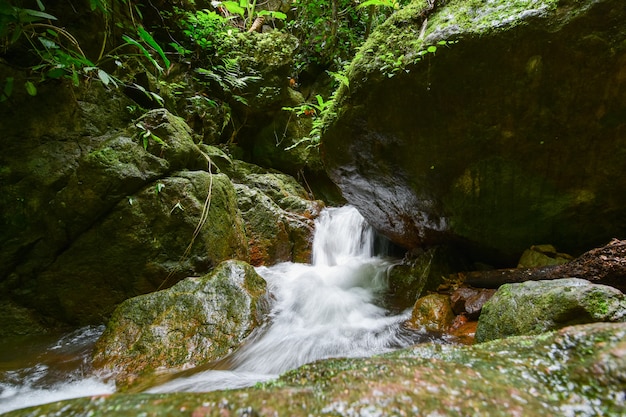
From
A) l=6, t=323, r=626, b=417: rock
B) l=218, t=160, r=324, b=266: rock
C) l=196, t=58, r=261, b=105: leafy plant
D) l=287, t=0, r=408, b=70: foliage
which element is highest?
l=287, t=0, r=408, b=70: foliage

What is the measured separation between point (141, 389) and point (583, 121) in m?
4.70

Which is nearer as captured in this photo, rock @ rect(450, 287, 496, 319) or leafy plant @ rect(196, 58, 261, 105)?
rock @ rect(450, 287, 496, 319)

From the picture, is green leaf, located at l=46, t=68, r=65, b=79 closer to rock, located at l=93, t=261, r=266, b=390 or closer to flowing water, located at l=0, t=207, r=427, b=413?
rock, located at l=93, t=261, r=266, b=390

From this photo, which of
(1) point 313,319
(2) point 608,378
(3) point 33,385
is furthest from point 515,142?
(3) point 33,385

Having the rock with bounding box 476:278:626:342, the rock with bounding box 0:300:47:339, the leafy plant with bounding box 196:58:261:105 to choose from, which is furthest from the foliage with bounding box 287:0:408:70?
the rock with bounding box 0:300:47:339

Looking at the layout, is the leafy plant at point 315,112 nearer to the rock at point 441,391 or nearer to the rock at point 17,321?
the rock at point 441,391

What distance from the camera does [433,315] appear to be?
A: 11.9 ft

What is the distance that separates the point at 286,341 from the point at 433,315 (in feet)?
5.92

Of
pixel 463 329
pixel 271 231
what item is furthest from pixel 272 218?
pixel 463 329

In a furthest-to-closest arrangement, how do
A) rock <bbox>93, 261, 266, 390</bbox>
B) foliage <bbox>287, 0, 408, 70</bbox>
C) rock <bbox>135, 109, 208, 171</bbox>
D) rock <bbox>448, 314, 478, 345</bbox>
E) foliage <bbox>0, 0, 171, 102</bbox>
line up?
1. foliage <bbox>287, 0, 408, 70</bbox>
2. rock <bbox>135, 109, 208, 171</bbox>
3. rock <bbox>448, 314, 478, 345</bbox>
4. rock <bbox>93, 261, 266, 390</bbox>
5. foliage <bbox>0, 0, 171, 102</bbox>

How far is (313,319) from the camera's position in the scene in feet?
13.3

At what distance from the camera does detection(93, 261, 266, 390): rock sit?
280 cm

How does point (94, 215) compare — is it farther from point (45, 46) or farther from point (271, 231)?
point (271, 231)

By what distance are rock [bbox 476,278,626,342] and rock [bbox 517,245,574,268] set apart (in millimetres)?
1135
